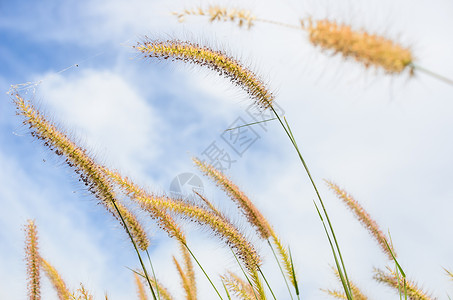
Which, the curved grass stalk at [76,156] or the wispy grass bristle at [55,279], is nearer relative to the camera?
the curved grass stalk at [76,156]

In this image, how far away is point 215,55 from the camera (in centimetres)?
297

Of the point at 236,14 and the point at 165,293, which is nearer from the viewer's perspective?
the point at 236,14

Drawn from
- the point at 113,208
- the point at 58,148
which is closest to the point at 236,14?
the point at 58,148

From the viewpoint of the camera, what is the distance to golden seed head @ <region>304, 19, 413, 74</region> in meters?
1.28

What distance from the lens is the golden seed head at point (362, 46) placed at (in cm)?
128

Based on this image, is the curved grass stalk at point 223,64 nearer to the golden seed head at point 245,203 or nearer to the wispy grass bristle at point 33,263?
the golden seed head at point 245,203

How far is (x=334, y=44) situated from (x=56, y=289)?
3.47 meters

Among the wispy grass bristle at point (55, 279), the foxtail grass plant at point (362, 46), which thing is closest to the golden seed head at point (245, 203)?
the wispy grass bristle at point (55, 279)

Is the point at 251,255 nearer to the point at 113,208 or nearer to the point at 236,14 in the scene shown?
the point at 113,208

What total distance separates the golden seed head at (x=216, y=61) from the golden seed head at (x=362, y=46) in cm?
155

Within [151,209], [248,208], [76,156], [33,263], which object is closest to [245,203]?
[248,208]

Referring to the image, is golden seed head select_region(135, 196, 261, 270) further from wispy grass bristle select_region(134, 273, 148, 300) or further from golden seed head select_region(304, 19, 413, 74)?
golden seed head select_region(304, 19, 413, 74)

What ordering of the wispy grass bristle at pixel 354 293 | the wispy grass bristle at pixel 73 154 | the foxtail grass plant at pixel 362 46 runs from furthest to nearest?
the wispy grass bristle at pixel 354 293 → the wispy grass bristle at pixel 73 154 → the foxtail grass plant at pixel 362 46

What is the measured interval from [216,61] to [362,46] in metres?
1.74
